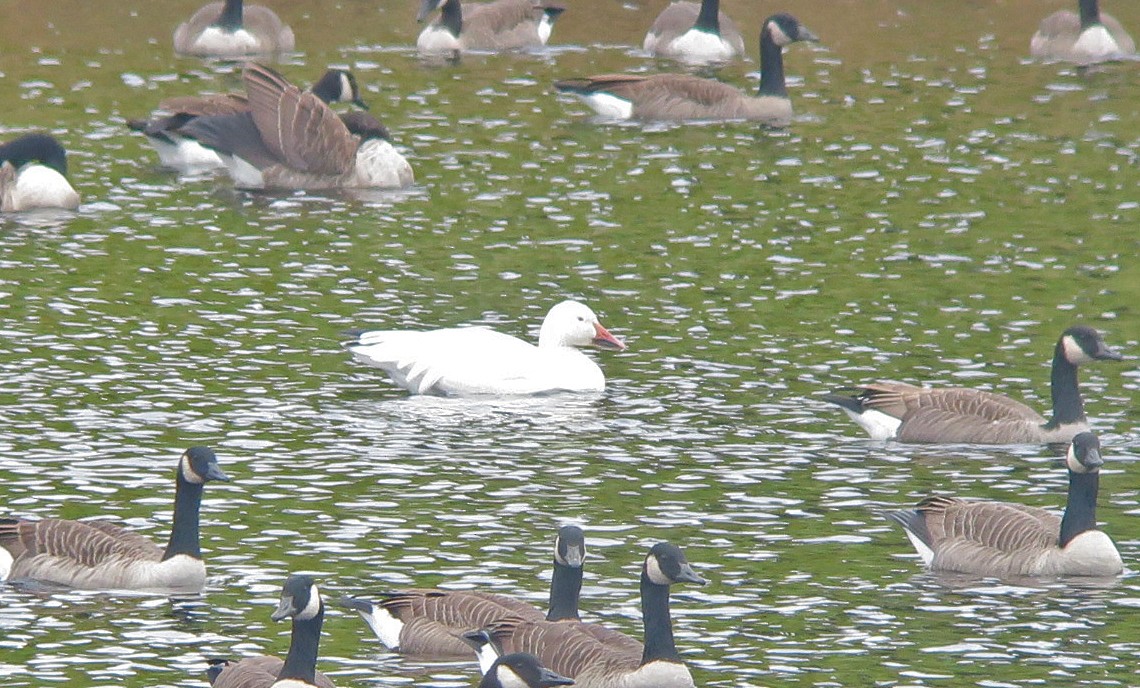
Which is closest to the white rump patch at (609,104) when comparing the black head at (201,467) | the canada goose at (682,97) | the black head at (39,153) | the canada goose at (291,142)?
the canada goose at (682,97)

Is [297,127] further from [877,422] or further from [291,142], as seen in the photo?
[877,422]

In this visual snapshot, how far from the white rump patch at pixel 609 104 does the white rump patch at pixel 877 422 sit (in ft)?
57.5

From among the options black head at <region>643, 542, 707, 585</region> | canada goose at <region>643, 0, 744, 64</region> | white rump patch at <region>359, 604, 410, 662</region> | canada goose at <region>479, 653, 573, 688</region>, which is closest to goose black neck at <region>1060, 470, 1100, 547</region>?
black head at <region>643, 542, 707, 585</region>

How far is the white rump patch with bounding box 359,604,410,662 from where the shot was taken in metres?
16.9

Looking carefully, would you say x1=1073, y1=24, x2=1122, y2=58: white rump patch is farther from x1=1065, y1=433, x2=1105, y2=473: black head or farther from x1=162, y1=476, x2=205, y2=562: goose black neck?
x1=162, y1=476, x2=205, y2=562: goose black neck

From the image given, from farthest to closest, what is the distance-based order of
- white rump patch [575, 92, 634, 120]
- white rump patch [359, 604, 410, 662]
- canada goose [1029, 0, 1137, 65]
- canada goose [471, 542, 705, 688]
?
canada goose [1029, 0, 1137, 65] → white rump patch [575, 92, 634, 120] → white rump patch [359, 604, 410, 662] → canada goose [471, 542, 705, 688]

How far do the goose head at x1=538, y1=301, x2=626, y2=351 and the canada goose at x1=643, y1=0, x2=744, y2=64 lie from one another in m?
19.4

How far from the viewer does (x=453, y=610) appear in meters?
16.8

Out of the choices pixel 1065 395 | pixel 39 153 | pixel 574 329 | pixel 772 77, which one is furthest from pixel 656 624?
pixel 772 77

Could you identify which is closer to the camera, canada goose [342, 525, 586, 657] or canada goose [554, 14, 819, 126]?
canada goose [342, 525, 586, 657]

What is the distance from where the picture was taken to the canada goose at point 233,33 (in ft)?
148

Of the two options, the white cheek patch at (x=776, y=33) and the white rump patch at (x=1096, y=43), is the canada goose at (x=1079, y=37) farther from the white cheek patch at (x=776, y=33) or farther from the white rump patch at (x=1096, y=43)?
the white cheek patch at (x=776, y=33)

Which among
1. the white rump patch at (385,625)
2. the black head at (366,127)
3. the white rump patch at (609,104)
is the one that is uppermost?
the white rump patch at (609,104)

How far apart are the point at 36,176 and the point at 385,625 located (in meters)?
17.7
